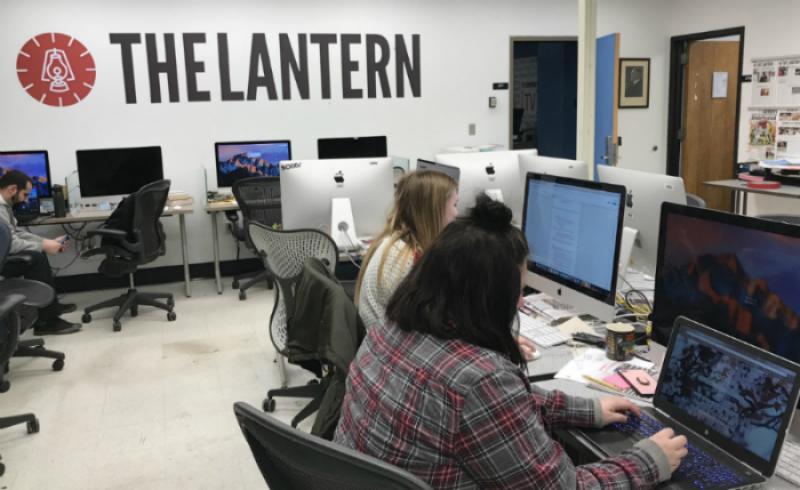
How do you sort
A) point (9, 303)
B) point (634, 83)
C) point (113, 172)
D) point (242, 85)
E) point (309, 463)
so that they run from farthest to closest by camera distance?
point (634, 83)
point (242, 85)
point (113, 172)
point (9, 303)
point (309, 463)

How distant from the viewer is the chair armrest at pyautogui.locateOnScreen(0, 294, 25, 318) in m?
2.78

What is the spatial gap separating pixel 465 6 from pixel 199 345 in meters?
4.04

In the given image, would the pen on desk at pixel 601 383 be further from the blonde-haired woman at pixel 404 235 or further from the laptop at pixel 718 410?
the blonde-haired woman at pixel 404 235

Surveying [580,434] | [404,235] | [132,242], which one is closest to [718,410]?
[580,434]

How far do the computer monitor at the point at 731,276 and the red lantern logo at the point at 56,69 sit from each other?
17.3 ft

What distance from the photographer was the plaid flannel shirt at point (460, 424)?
3.88 feet

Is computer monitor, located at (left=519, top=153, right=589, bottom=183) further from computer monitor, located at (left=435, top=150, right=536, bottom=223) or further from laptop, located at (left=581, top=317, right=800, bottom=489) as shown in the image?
laptop, located at (left=581, top=317, right=800, bottom=489)

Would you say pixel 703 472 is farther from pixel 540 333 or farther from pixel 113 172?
pixel 113 172

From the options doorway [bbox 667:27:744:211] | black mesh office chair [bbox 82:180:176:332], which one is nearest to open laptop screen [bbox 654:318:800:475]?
black mesh office chair [bbox 82:180:176:332]

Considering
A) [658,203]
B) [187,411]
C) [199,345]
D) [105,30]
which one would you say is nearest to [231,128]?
[105,30]

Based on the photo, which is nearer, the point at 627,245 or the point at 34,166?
the point at 627,245

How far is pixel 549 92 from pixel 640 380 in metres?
7.43

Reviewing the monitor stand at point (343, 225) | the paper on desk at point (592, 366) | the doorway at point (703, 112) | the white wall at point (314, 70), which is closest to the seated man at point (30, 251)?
the white wall at point (314, 70)

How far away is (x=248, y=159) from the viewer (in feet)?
19.4
